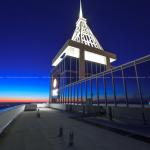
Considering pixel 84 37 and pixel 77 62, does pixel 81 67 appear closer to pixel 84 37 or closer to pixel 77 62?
pixel 77 62

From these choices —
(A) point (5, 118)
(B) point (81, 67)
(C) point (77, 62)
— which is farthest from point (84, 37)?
(A) point (5, 118)

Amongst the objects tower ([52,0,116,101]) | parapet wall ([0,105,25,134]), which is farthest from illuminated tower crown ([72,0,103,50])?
parapet wall ([0,105,25,134])

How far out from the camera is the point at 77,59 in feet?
171

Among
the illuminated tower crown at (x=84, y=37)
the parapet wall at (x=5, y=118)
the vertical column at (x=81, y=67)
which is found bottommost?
the parapet wall at (x=5, y=118)

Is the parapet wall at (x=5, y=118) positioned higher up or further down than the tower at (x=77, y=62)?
further down

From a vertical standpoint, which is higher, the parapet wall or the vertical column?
the vertical column

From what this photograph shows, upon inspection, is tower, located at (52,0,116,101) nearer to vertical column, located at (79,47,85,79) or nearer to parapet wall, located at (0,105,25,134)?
vertical column, located at (79,47,85,79)

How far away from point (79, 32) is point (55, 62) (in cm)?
1826

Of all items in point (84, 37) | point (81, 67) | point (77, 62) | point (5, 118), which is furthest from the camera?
point (84, 37)

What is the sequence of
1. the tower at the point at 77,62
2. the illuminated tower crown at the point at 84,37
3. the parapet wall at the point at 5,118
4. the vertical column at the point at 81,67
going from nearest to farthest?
the parapet wall at the point at 5,118, the tower at the point at 77,62, the vertical column at the point at 81,67, the illuminated tower crown at the point at 84,37

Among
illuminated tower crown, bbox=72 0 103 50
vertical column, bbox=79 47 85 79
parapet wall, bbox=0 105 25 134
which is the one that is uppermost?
illuminated tower crown, bbox=72 0 103 50

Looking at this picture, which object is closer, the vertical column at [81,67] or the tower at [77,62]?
the tower at [77,62]

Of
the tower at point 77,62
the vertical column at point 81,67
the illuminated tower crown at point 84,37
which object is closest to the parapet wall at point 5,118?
the tower at point 77,62

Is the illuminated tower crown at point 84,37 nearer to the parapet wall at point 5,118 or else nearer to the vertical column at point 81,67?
the vertical column at point 81,67
